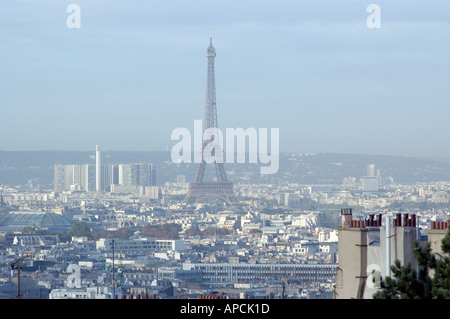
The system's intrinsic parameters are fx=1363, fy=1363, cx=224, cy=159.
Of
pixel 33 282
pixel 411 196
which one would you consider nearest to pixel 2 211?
pixel 411 196

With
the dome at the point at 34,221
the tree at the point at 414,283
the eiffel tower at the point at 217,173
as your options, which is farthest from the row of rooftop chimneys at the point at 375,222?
the eiffel tower at the point at 217,173

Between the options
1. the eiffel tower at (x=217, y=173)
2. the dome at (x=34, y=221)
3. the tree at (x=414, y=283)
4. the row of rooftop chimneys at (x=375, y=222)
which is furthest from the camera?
the eiffel tower at (x=217, y=173)

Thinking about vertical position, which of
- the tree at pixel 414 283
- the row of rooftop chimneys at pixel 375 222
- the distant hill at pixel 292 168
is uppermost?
the distant hill at pixel 292 168

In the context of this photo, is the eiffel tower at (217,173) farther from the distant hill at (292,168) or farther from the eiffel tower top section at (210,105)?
the distant hill at (292,168)

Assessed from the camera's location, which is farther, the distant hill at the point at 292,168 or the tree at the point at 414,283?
the distant hill at the point at 292,168

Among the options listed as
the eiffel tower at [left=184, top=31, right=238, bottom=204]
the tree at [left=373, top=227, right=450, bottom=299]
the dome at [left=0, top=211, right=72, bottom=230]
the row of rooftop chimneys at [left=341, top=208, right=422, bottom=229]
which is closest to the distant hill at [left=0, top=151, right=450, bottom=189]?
the eiffel tower at [left=184, top=31, right=238, bottom=204]

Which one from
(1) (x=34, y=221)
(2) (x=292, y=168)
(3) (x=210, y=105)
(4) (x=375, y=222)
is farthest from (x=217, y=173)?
(4) (x=375, y=222)
